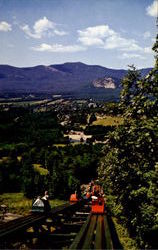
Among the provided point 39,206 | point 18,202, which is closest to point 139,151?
point 39,206

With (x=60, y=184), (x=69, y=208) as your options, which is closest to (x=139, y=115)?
(x=69, y=208)

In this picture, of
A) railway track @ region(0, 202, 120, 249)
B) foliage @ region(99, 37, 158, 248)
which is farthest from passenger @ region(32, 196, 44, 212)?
foliage @ region(99, 37, 158, 248)

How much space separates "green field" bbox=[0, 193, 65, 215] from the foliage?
2621cm

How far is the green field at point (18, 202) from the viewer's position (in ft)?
160

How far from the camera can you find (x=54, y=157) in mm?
111625

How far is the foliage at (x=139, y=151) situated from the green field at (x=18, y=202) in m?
26.2

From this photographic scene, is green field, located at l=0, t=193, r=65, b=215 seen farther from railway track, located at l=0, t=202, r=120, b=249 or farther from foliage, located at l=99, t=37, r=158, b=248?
foliage, located at l=99, t=37, r=158, b=248

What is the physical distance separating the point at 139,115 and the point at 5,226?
981 centimetres

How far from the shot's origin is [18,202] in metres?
58.3

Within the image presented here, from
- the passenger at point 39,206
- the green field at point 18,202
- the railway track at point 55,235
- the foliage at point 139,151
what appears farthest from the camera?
the green field at point 18,202

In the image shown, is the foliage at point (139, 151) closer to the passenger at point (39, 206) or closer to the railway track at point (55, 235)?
the railway track at point (55, 235)

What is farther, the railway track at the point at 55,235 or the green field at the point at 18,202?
the green field at the point at 18,202

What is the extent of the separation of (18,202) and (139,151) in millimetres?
41950

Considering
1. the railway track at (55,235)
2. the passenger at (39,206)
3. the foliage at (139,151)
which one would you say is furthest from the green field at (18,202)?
the foliage at (139,151)
